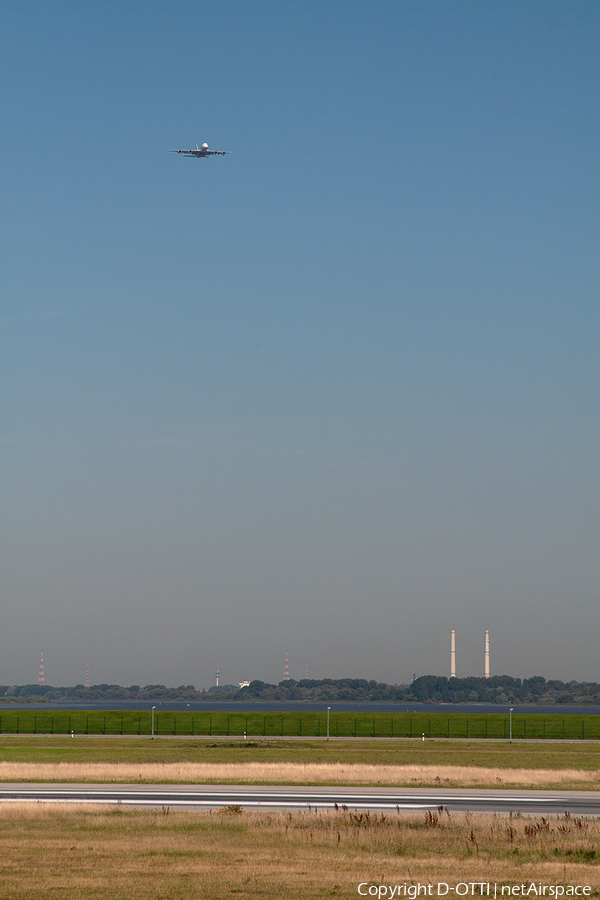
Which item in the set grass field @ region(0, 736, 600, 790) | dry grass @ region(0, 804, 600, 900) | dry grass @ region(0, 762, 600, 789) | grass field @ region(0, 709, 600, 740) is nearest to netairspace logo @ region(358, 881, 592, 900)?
dry grass @ region(0, 804, 600, 900)

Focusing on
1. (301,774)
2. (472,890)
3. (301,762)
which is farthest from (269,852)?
(301,762)

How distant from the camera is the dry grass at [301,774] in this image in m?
54.6

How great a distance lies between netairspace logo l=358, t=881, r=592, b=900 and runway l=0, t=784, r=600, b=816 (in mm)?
16111

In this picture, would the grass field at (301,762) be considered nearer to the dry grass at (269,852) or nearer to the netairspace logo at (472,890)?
the dry grass at (269,852)

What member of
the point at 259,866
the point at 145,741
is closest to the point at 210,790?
the point at 259,866

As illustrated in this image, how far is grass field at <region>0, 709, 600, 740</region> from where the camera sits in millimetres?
107625

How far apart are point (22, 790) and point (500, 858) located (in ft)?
92.7

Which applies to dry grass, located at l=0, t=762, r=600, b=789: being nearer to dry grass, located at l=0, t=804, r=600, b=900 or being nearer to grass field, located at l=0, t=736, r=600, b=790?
grass field, located at l=0, t=736, r=600, b=790

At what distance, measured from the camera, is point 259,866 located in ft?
90.8

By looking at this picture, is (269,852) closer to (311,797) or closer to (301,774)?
(311,797)

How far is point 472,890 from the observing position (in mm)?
24375

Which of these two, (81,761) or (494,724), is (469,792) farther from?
(494,724)

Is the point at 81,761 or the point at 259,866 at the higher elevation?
the point at 259,866

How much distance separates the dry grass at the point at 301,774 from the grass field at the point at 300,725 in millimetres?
44584
